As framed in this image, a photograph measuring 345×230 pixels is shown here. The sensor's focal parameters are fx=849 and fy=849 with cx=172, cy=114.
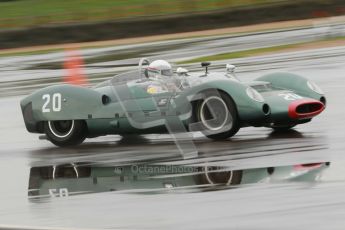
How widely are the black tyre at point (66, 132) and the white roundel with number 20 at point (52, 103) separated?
0.20 m

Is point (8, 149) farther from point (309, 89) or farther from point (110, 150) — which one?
point (309, 89)

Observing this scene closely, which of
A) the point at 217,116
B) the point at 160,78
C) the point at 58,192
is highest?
the point at 160,78

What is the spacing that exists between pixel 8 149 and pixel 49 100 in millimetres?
859

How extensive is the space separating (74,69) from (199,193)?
17.4 metres

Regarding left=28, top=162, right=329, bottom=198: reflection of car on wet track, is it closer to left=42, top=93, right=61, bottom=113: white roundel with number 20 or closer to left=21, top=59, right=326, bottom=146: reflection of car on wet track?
left=21, top=59, right=326, bottom=146: reflection of car on wet track

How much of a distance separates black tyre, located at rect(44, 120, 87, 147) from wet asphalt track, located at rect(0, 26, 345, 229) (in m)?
0.16

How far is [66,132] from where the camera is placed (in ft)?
36.9

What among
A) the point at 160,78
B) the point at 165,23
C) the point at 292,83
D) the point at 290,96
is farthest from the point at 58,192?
the point at 165,23

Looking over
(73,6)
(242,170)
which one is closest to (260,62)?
(242,170)

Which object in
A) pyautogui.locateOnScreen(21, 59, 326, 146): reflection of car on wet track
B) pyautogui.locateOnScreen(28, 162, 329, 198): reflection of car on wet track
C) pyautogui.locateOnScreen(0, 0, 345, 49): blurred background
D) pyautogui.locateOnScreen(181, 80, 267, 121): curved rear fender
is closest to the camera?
pyautogui.locateOnScreen(28, 162, 329, 198): reflection of car on wet track

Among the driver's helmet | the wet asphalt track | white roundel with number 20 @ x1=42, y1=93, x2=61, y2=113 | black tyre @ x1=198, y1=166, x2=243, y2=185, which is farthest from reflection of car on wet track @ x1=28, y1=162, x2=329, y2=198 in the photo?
the driver's helmet

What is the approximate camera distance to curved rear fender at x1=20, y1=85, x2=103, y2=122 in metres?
11.0

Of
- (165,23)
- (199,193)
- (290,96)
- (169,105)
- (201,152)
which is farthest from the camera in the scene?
(165,23)

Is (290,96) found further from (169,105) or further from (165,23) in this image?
(165,23)
